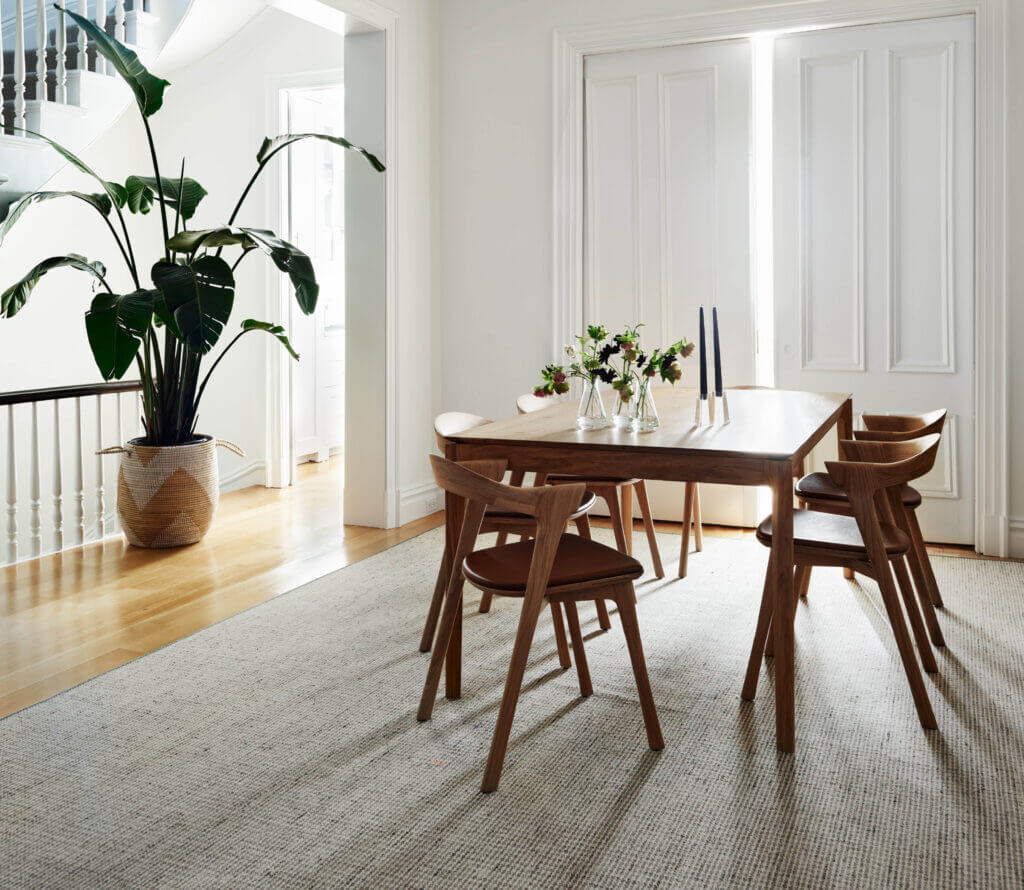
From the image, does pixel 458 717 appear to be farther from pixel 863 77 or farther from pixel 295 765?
pixel 863 77

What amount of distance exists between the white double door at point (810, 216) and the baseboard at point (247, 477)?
2.50 meters

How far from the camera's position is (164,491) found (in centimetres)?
429

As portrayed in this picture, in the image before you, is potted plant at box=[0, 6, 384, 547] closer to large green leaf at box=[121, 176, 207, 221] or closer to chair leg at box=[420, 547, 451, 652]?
large green leaf at box=[121, 176, 207, 221]

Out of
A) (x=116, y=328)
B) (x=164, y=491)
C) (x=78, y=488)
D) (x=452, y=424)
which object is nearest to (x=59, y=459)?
(x=78, y=488)

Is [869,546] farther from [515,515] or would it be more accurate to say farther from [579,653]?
[515,515]

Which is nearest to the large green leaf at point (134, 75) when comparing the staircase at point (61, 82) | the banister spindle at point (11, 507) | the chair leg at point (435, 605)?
the staircase at point (61, 82)

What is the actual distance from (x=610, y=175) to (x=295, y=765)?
11.8 feet

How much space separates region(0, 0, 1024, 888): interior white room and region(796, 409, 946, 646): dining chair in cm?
2

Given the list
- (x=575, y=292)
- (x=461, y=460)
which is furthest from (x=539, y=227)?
(x=461, y=460)

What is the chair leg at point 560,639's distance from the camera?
271cm

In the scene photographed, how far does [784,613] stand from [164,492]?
10.0ft

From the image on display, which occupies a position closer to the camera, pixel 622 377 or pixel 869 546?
pixel 869 546

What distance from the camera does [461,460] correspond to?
2.54m

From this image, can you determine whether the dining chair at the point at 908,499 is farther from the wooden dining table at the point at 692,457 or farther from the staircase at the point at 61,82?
the staircase at the point at 61,82
